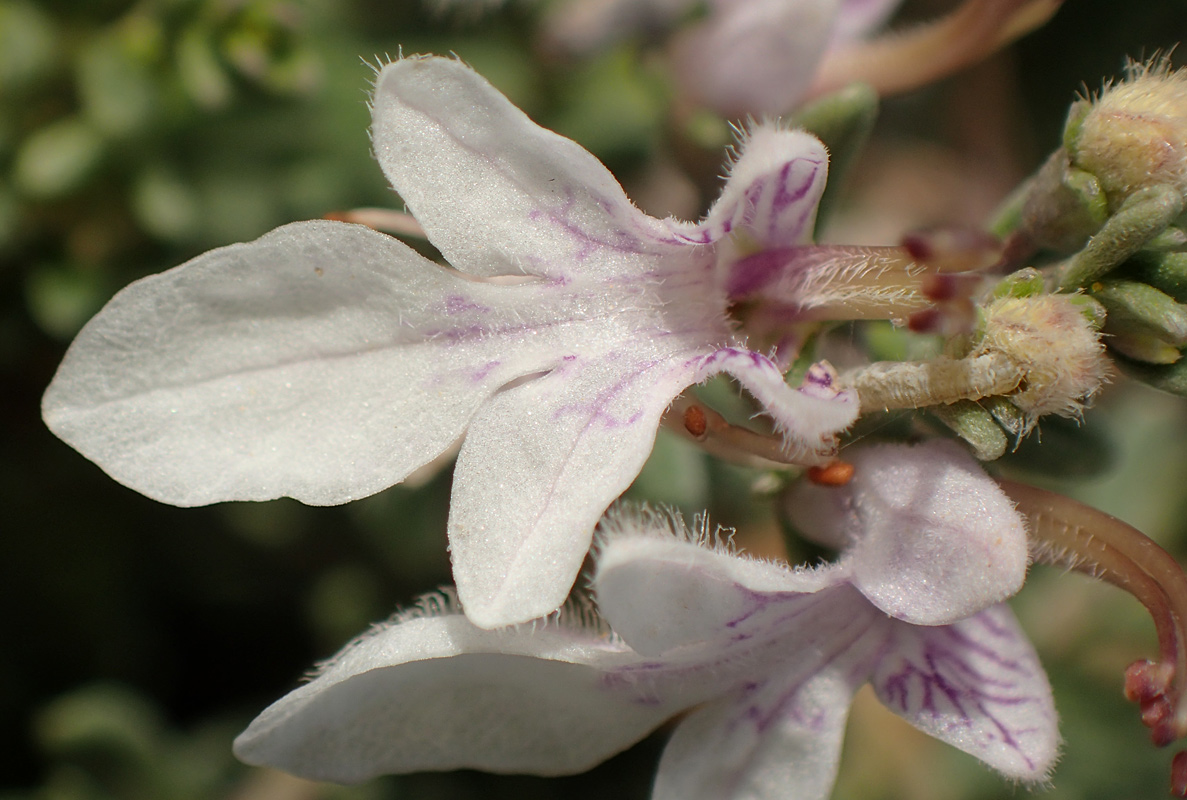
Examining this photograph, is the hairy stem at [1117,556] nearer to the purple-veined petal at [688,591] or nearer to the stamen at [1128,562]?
the stamen at [1128,562]

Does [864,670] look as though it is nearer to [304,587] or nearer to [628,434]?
[628,434]

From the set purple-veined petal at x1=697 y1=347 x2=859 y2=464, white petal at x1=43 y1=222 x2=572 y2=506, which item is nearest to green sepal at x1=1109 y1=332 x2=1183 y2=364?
purple-veined petal at x1=697 y1=347 x2=859 y2=464

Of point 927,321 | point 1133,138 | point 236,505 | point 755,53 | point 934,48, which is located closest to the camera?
point 927,321

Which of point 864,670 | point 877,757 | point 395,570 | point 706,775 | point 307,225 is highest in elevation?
point 307,225

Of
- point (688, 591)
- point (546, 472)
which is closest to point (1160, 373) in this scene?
point (688, 591)

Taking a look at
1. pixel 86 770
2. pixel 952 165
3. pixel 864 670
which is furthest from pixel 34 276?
pixel 952 165

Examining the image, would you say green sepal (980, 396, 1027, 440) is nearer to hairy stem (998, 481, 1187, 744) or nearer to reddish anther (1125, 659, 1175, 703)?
hairy stem (998, 481, 1187, 744)

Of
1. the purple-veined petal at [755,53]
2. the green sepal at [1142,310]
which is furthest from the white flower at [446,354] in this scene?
the purple-veined petal at [755,53]

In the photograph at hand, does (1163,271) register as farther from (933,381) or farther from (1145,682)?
(1145,682)
